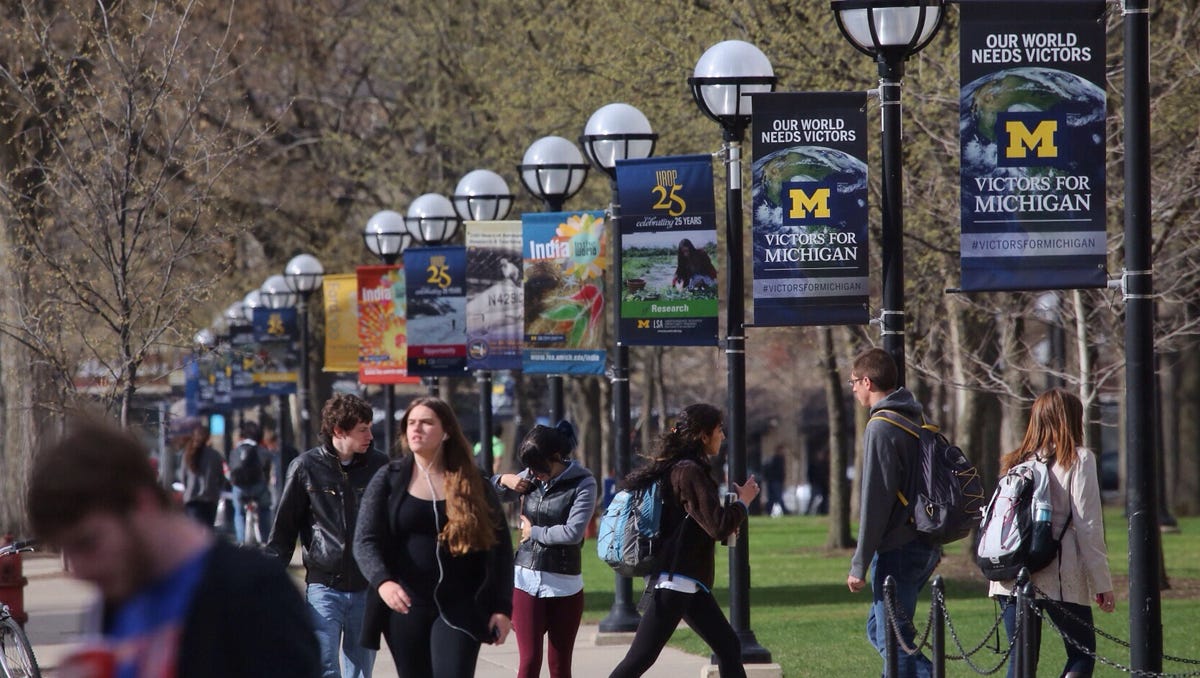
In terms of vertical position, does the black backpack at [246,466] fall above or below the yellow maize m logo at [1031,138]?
below

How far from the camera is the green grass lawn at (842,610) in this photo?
12594 mm

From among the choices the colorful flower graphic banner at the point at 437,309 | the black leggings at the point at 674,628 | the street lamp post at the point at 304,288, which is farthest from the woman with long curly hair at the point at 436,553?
the street lamp post at the point at 304,288

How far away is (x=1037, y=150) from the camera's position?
8.61 meters

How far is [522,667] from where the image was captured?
9117 mm

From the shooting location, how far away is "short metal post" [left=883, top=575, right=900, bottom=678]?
8.12m

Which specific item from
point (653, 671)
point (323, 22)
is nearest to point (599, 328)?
point (653, 671)

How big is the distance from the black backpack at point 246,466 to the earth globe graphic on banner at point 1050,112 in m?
16.4

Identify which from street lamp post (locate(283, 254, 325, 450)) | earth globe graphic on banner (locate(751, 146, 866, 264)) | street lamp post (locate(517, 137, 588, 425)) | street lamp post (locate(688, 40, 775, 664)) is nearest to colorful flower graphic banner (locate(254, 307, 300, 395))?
street lamp post (locate(283, 254, 325, 450))

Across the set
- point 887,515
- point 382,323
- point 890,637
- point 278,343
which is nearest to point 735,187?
point 887,515

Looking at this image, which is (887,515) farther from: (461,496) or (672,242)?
(672,242)

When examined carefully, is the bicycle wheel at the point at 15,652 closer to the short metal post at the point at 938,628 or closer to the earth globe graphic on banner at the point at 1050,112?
the short metal post at the point at 938,628

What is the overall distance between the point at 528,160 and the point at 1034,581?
8.98 metres

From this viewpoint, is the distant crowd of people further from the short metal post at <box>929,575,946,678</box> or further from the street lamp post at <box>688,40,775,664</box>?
the street lamp post at <box>688,40,775,664</box>

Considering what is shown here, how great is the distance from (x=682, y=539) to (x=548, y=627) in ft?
3.09
